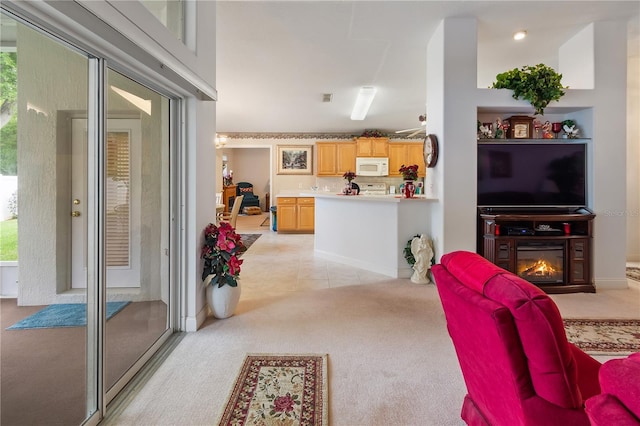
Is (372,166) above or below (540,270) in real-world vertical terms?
above

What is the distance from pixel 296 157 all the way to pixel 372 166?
1991 millimetres

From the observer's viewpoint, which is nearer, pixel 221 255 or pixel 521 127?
pixel 221 255

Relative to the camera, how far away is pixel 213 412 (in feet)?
5.28

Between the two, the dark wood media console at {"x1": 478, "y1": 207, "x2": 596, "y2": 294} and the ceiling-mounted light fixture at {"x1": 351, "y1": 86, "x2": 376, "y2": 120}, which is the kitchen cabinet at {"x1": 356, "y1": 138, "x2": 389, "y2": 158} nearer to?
the ceiling-mounted light fixture at {"x1": 351, "y1": 86, "x2": 376, "y2": 120}

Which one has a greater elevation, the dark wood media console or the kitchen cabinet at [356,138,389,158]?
the kitchen cabinet at [356,138,389,158]

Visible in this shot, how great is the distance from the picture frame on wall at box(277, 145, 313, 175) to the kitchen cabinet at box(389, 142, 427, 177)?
2084mm

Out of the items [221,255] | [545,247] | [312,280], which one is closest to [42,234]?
[221,255]

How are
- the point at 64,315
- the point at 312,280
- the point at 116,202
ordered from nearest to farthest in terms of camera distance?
the point at 64,315
the point at 116,202
the point at 312,280

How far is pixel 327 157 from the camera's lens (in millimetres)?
8352

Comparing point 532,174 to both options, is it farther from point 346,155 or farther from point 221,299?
point 346,155

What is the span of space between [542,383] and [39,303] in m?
1.99

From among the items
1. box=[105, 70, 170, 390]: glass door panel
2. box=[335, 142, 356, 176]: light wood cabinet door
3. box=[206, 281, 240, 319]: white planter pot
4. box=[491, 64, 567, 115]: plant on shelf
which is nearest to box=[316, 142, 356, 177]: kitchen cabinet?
box=[335, 142, 356, 176]: light wood cabinet door

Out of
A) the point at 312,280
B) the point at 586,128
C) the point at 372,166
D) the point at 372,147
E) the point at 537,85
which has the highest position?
the point at 372,147

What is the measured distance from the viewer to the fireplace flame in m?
3.49
